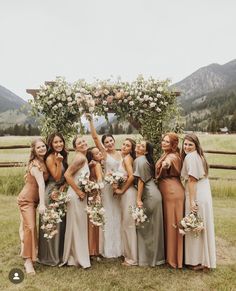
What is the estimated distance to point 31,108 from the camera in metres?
7.90

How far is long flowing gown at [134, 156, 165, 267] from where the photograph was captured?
22.8 feet

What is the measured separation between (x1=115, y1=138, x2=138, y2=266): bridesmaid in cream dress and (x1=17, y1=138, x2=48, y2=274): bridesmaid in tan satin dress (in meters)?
1.42

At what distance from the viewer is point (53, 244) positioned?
22.7ft

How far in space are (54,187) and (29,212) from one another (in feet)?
1.97

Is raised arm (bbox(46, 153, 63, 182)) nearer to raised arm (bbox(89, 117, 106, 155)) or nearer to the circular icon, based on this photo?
raised arm (bbox(89, 117, 106, 155))

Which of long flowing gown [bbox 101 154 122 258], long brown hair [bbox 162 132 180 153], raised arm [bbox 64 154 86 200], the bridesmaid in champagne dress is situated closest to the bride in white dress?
long flowing gown [bbox 101 154 122 258]

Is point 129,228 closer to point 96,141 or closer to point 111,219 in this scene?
point 111,219

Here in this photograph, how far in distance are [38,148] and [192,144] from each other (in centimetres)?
264

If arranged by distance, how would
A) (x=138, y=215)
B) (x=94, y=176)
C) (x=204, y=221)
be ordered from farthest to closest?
(x=94, y=176), (x=138, y=215), (x=204, y=221)

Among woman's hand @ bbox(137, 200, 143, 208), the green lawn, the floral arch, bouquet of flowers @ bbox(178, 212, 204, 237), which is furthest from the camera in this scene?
the floral arch

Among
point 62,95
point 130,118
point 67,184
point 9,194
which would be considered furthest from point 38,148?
point 9,194

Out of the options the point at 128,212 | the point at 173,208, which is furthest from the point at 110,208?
the point at 173,208

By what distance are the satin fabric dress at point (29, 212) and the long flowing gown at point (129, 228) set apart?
1.55m

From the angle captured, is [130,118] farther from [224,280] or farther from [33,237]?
[224,280]
